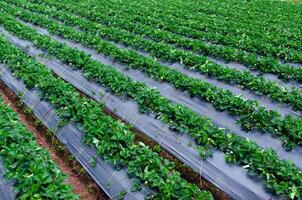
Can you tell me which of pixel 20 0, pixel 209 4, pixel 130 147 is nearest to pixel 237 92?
pixel 130 147

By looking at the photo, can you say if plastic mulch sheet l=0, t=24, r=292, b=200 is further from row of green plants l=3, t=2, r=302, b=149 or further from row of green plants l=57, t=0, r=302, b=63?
row of green plants l=57, t=0, r=302, b=63

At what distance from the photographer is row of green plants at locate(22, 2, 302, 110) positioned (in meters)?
10.2

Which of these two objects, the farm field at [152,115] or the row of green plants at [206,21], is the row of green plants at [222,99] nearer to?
the farm field at [152,115]

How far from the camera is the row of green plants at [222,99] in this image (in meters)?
8.48

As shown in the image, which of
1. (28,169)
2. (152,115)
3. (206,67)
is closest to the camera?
(28,169)

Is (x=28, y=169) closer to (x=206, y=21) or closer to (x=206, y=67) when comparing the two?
(x=206, y=67)

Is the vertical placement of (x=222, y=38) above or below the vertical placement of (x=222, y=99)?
below

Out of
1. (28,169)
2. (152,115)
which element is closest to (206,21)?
(152,115)

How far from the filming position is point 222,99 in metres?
9.76

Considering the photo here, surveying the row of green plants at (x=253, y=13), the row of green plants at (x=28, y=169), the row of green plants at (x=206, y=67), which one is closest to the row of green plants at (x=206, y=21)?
the row of green plants at (x=253, y=13)

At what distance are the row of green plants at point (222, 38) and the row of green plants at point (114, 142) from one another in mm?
7059

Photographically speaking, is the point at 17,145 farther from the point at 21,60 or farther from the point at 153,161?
the point at 21,60

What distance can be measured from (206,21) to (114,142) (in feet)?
42.4

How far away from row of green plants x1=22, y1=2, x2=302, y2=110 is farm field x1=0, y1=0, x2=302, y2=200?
0.12 ft
